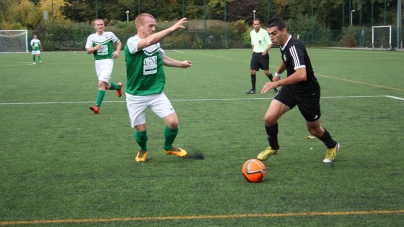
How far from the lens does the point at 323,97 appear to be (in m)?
14.0

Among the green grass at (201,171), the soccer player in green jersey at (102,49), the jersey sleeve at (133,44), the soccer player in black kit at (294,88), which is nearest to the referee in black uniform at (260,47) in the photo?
the green grass at (201,171)

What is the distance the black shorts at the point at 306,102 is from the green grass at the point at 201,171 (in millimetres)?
625

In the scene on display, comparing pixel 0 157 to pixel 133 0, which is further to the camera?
pixel 133 0

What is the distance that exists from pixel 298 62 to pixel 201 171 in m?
1.70

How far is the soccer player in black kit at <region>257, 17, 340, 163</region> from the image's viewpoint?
6383 mm

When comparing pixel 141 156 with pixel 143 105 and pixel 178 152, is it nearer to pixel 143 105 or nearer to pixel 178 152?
pixel 178 152

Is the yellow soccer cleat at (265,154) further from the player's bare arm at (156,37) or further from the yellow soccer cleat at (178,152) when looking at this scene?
the player's bare arm at (156,37)

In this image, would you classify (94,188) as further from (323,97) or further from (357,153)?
(323,97)

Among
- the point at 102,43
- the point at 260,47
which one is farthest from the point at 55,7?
the point at 102,43

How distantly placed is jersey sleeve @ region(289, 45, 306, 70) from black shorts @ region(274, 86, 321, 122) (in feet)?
1.54

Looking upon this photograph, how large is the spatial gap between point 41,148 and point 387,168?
4.77 meters

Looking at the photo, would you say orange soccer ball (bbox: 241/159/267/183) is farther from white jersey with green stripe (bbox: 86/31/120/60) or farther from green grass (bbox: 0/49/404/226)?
white jersey with green stripe (bbox: 86/31/120/60)

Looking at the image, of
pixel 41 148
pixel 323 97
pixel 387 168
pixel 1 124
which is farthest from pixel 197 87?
pixel 387 168

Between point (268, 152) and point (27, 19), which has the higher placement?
point (27, 19)
